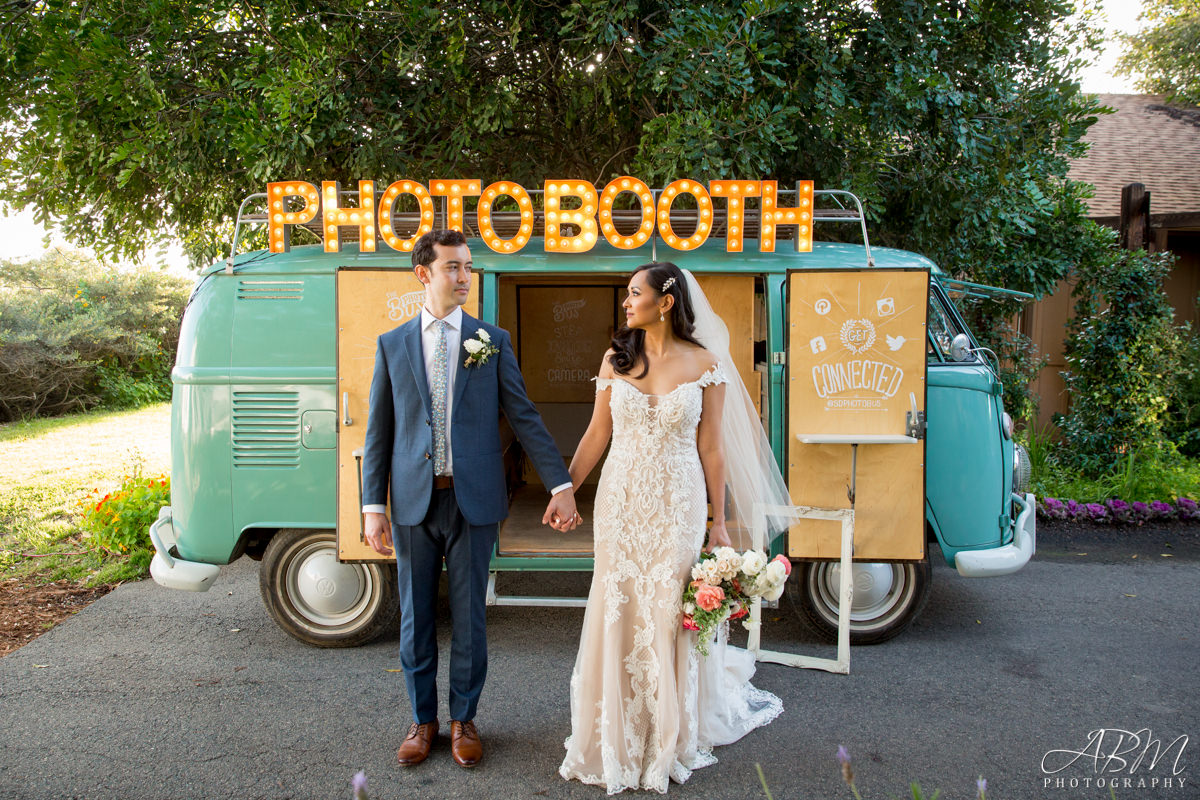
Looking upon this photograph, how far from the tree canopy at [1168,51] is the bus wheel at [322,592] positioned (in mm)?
17236

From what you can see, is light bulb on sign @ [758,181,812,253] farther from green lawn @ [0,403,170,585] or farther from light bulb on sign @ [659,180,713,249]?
green lawn @ [0,403,170,585]

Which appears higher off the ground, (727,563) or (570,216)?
(570,216)

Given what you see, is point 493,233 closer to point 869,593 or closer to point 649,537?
point 649,537

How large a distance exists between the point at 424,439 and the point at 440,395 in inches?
8.0

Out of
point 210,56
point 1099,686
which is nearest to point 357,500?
point 1099,686

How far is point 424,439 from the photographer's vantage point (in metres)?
3.32

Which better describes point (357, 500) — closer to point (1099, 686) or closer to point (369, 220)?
point (369, 220)

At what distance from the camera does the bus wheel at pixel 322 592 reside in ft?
15.4

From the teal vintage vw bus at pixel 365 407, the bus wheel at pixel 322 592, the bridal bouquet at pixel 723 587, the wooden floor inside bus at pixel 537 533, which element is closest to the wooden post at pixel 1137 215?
the teal vintage vw bus at pixel 365 407

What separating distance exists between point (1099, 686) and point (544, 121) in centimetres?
626

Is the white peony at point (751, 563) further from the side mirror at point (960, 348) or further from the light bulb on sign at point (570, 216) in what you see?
the side mirror at point (960, 348)

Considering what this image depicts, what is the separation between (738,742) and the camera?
3631mm

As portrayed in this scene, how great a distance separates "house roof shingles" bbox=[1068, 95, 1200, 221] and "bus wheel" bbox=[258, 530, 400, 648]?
10.4 meters

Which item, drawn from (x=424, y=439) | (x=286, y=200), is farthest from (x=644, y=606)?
(x=286, y=200)
